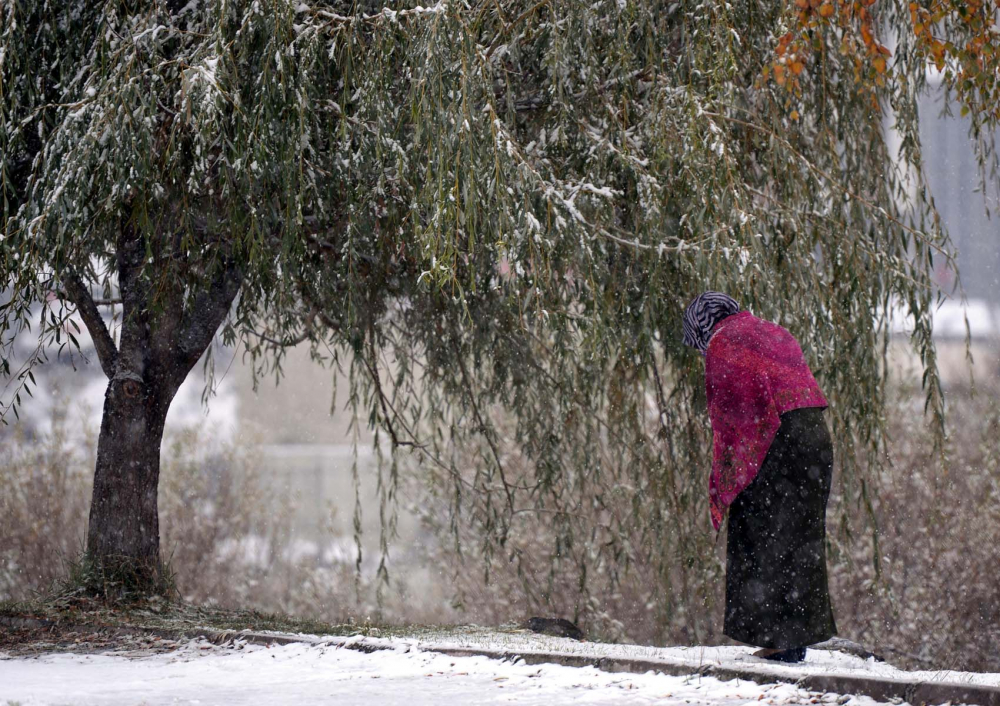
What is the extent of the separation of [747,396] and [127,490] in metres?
3.52

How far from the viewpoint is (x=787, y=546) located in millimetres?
4078

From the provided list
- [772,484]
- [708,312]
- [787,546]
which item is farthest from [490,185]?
[787,546]

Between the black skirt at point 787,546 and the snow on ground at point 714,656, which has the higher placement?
the black skirt at point 787,546

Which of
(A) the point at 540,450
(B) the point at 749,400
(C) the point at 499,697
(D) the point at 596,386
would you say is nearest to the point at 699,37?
(B) the point at 749,400

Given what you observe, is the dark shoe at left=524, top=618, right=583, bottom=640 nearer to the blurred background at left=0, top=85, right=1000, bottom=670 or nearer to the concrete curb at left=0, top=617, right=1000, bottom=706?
the blurred background at left=0, top=85, right=1000, bottom=670

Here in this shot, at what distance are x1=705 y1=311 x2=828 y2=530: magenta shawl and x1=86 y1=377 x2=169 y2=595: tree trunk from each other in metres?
3.25

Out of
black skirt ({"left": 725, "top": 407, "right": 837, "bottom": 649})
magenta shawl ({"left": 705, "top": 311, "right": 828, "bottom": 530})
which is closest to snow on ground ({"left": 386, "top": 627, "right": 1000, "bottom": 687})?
black skirt ({"left": 725, "top": 407, "right": 837, "bottom": 649})

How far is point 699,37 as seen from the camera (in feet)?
15.6

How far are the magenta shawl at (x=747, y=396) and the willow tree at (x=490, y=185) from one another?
1.58 ft

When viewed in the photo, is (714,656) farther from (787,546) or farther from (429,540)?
(429,540)

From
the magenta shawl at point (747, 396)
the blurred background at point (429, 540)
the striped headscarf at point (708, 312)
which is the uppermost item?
the striped headscarf at point (708, 312)

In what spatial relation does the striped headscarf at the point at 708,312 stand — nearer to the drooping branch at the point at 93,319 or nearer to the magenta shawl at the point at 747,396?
the magenta shawl at the point at 747,396

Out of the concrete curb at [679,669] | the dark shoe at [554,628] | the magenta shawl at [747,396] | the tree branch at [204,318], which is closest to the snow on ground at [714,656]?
the concrete curb at [679,669]

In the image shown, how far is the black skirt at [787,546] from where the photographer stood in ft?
13.3
